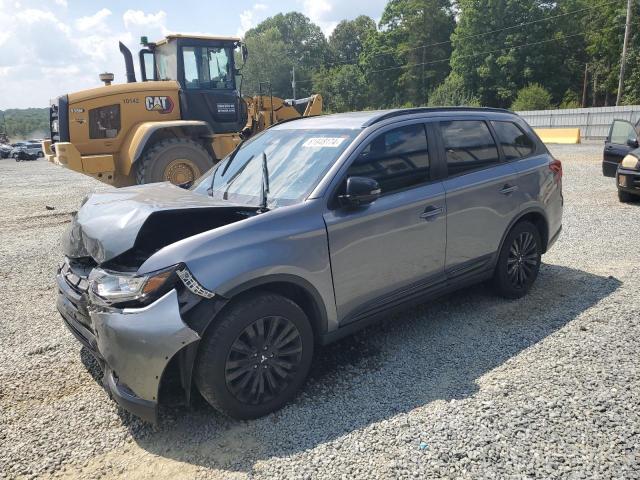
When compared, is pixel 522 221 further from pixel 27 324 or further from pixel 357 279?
pixel 27 324

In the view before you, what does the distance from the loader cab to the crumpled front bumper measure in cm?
855

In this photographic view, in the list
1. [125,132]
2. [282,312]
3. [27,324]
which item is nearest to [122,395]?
[282,312]

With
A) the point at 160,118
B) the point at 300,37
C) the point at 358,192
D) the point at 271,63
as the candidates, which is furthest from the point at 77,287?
the point at 300,37

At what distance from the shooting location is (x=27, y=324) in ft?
15.1

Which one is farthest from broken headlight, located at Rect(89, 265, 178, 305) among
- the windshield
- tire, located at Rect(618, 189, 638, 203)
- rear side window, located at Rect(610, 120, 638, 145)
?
rear side window, located at Rect(610, 120, 638, 145)

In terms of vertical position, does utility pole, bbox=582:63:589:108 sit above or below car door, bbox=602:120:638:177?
above

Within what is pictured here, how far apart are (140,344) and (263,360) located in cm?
74

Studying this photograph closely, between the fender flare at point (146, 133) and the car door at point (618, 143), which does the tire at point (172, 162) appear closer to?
the fender flare at point (146, 133)

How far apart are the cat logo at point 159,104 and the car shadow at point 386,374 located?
7.88 m

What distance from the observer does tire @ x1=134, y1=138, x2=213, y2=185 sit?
9656mm

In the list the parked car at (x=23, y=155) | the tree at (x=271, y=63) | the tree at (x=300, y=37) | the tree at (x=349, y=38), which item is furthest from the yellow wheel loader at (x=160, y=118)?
the tree at (x=349, y=38)

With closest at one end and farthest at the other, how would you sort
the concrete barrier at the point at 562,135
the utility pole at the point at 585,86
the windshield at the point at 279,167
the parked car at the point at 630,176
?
1. the windshield at the point at 279,167
2. the parked car at the point at 630,176
3. the concrete barrier at the point at 562,135
4. the utility pole at the point at 585,86

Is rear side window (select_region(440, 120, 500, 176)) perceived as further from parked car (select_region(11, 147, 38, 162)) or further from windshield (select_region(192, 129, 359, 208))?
parked car (select_region(11, 147, 38, 162))

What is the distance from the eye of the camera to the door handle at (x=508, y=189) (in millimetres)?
4379
